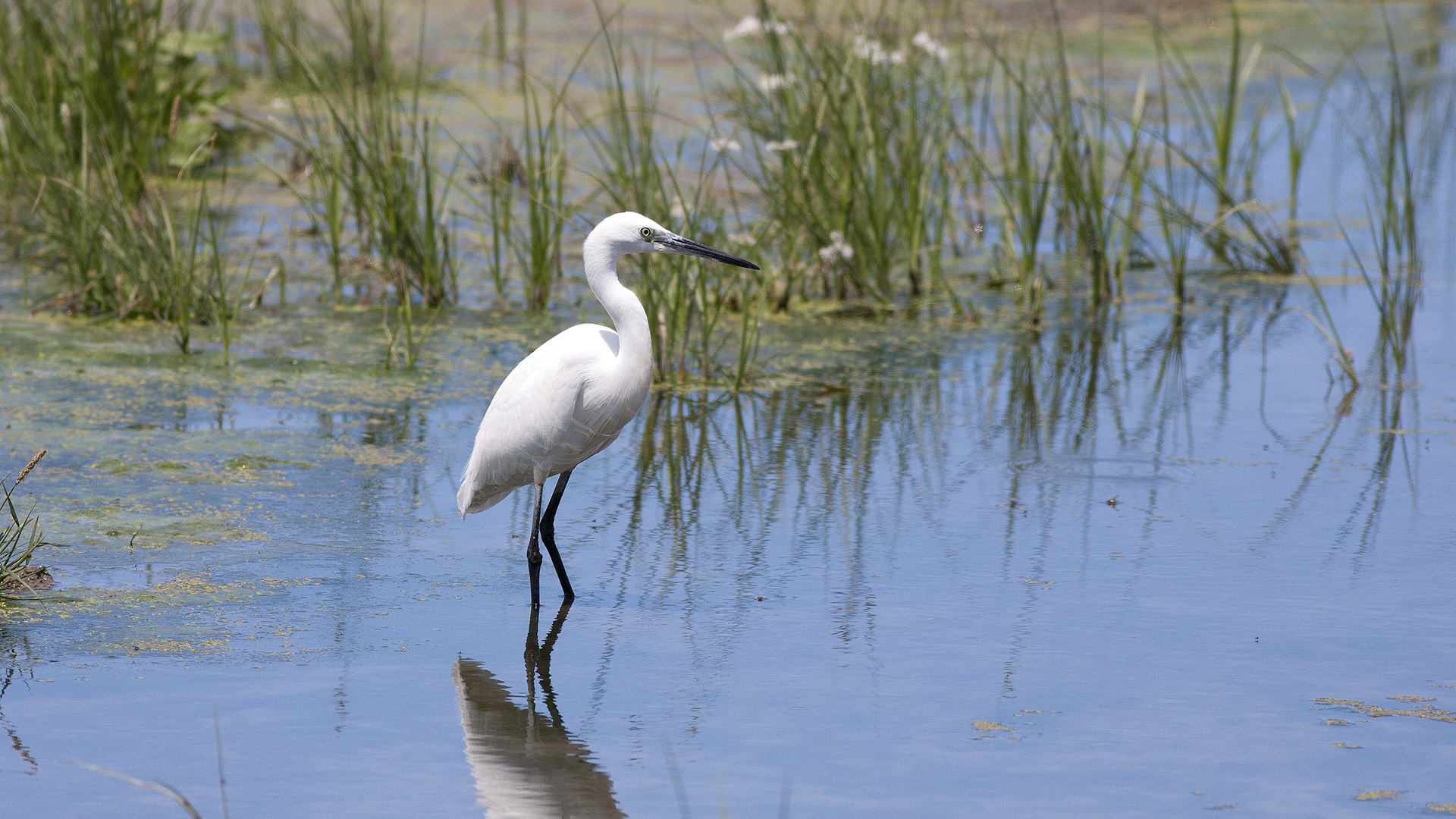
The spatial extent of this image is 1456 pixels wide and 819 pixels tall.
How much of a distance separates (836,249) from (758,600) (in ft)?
9.77

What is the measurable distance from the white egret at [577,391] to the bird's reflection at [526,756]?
49cm

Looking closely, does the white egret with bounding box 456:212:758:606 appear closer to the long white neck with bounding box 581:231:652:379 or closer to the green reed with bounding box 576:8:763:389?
the long white neck with bounding box 581:231:652:379

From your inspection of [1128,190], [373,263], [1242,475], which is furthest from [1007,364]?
[1128,190]

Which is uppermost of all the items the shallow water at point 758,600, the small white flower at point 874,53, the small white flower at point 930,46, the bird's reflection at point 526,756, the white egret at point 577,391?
the small white flower at point 930,46

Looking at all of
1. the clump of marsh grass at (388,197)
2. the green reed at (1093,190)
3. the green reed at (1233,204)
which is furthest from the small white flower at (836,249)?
the clump of marsh grass at (388,197)

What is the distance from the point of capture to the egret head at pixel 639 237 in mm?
3797

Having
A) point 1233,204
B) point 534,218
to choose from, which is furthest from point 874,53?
point 1233,204

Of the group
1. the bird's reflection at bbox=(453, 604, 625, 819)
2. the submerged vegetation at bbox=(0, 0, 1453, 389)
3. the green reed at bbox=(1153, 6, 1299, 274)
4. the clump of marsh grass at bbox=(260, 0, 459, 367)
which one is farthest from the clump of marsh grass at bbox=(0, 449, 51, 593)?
the green reed at bbox=(1153, 6, 1299, 274)

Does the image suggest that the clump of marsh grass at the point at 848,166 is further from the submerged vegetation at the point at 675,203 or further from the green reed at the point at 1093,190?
the green reed at the point at 1093,190

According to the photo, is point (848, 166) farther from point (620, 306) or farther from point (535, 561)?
point (535, 561)

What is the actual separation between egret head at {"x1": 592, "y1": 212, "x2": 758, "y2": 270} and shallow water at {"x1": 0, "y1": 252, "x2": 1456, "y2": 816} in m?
0.77

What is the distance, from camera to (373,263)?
647 centimetres

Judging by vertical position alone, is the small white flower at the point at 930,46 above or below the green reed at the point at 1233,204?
above

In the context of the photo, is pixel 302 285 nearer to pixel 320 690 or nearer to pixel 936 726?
pixel 320 690
